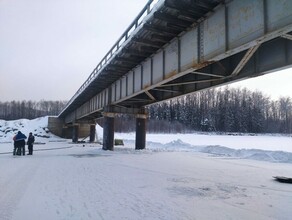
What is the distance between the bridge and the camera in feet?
27.5

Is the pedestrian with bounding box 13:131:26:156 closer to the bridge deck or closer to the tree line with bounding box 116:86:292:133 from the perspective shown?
the bridge deck

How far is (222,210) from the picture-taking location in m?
6.00

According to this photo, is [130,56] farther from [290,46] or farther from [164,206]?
[164,206]

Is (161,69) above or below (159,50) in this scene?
below

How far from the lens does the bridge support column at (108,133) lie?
82.8ft

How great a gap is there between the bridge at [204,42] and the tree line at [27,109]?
116258 mm

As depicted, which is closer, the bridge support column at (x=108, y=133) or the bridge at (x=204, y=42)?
the bridge at (x=204, y=42)

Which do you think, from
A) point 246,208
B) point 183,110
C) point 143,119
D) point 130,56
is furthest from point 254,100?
point 246,208

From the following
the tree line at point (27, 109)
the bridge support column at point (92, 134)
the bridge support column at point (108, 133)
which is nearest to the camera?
the bridge support column at point (108, 133)

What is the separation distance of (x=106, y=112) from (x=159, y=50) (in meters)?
12.3

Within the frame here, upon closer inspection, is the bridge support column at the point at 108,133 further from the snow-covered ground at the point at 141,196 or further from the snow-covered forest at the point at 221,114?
the snow-covered forest at the point at 221,114

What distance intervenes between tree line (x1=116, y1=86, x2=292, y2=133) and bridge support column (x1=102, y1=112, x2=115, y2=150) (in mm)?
60121

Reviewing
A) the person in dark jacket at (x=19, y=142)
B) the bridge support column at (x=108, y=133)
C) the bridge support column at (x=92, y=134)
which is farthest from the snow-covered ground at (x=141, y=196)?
the bridge support column at (x=92, y=134)

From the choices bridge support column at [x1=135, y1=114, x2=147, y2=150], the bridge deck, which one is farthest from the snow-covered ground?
bridge support column at [x1=135, y1=114, x2=147, y2=150]
